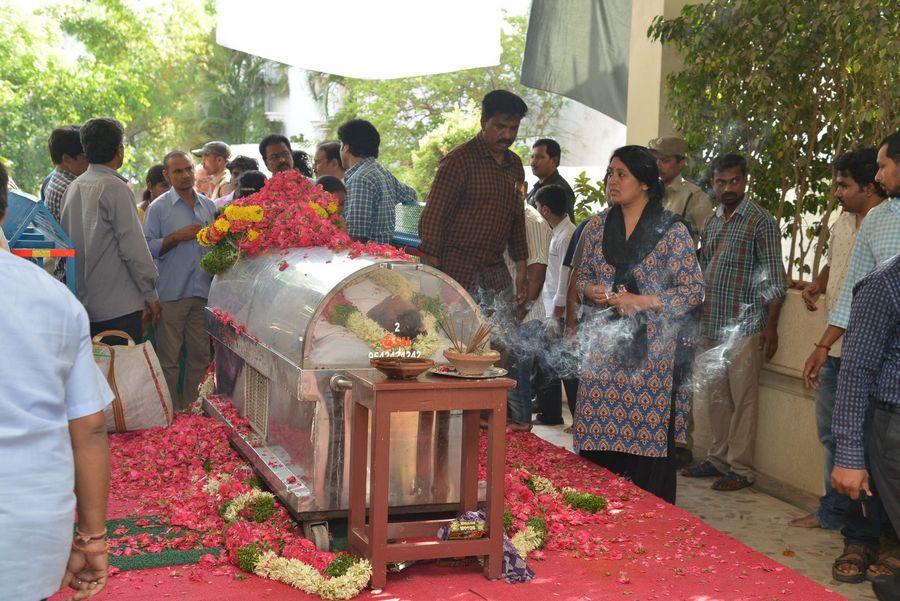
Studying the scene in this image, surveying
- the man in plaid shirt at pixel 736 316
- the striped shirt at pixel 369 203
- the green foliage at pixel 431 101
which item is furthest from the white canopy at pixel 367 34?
the green foliage at pixel 431 101

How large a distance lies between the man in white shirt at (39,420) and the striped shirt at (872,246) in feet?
13.7

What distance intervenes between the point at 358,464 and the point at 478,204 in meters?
2.93

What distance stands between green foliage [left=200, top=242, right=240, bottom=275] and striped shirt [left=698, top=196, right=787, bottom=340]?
11.8 ft

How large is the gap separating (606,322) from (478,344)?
140 cm

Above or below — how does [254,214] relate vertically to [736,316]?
above

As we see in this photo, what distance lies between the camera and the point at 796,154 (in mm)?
7844

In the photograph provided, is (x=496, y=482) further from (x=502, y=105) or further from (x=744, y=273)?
(x=744, y=273)

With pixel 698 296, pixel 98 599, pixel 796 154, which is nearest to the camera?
pixel 98 599

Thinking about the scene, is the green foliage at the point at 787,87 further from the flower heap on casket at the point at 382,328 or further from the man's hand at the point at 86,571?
the man's hand at the point at 86,571

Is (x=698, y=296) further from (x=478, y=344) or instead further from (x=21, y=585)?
(x=21, y=585)

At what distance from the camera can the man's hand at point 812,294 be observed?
6.85 m

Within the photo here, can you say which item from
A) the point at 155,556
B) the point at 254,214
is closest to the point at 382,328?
the point at 155,556

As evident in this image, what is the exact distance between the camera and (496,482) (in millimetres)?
4367

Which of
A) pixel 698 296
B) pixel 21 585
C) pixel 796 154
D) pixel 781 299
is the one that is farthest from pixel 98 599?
pixel 796 154
